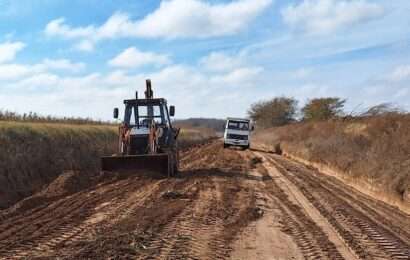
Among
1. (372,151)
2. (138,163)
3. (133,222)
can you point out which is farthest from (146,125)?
(133,222)

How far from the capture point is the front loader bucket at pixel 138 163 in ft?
60.5

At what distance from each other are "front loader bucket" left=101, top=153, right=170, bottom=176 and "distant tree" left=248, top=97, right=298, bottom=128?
73506mm

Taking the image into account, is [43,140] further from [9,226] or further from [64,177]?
[9,226]

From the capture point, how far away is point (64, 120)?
3897 centimetres

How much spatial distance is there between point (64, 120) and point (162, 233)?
31382 mm

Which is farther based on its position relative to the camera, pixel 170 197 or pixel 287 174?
pixel 287 174

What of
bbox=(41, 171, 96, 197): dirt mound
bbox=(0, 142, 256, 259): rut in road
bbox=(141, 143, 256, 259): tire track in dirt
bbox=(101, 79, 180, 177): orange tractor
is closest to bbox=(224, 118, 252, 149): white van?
bbox=(101, 79, 180, 177): orange tractor

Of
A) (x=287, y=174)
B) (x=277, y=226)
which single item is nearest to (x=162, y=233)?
(x=277, y=226)

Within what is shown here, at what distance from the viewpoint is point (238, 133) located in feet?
134

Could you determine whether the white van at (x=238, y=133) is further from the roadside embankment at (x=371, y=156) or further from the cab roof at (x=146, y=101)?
the cab roof at (x=146, y=101)

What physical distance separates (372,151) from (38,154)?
1262 cm

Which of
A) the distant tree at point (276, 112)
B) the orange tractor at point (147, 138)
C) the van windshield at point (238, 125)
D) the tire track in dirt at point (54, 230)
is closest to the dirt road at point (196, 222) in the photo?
the tire track in dirt at point (54, 230)

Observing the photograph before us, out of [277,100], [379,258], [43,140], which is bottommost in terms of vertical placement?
[379,258]

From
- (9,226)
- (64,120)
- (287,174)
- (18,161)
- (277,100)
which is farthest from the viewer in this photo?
(277,100)
